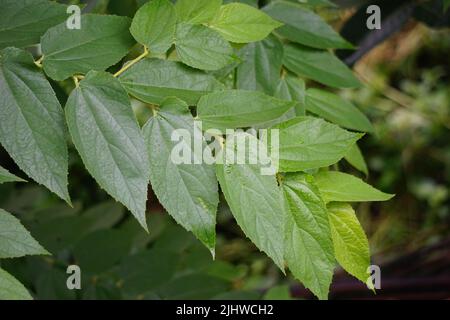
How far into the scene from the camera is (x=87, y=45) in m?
0.48

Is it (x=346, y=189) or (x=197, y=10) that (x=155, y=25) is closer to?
(x=197, y=10)

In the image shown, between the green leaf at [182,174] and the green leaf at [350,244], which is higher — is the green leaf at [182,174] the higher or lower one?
the higher one

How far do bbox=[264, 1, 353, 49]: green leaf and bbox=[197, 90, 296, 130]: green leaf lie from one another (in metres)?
0.17

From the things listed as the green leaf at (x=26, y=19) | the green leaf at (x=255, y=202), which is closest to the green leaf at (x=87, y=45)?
the green leaf at (x=26, y=19)

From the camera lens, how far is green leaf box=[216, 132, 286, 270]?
448 millimetres

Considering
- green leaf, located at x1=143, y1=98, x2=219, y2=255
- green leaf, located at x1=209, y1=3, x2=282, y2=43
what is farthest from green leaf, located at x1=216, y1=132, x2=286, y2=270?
green leaf, located at x1=209, y1=3, x2=282, y2=43

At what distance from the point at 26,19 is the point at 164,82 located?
0.43 ft

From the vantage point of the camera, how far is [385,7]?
875 millimetres

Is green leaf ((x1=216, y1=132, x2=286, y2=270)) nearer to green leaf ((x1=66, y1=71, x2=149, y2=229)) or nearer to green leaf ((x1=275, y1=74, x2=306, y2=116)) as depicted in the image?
green leaf ((x1=66, y1=71, x2=149, y2=229))

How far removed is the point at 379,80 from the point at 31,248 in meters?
1.74

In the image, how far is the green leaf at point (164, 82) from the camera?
48 cm

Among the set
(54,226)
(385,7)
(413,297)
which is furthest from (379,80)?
(54,226)

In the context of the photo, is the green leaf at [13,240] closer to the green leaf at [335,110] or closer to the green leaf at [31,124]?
the green leaf at [31,124]

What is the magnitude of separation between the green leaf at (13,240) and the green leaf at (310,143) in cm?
22
